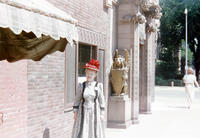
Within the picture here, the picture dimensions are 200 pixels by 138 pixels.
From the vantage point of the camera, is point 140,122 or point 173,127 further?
point 140,122

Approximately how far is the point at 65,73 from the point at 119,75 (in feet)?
12.9

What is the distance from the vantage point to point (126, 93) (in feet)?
41.1

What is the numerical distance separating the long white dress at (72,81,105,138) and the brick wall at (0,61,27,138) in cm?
104

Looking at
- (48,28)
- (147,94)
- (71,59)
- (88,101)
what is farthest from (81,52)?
(147,94)

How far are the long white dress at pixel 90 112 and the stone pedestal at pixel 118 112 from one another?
16.3 ft

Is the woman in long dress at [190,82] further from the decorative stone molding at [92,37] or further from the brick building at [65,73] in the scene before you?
the decorative stone molding at [92,37]

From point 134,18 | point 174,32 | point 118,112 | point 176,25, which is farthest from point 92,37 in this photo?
point 176,25

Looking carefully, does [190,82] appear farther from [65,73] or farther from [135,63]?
[65,73]

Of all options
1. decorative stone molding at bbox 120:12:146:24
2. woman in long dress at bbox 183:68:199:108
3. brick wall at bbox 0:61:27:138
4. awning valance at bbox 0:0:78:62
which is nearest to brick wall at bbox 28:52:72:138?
brick wall at bbox 0:61:27:138

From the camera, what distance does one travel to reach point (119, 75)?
38.4 feet

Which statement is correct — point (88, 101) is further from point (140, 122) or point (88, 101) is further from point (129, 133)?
point (140, 122)

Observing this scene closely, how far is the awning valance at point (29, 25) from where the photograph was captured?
339cm

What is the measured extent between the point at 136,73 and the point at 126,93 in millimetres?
975

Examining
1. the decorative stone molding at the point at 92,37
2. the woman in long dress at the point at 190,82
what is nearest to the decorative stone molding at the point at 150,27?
the woman in long dress at the point at 190,82
